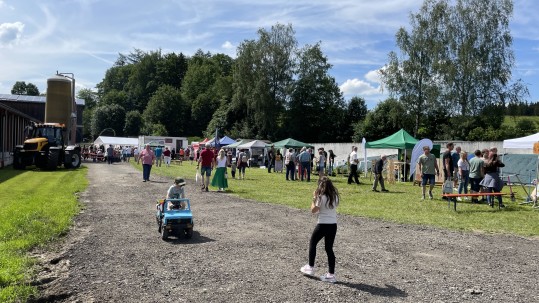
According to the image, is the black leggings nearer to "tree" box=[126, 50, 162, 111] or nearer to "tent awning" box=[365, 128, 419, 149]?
"tent awning" box=[365, 128, 419, 149]

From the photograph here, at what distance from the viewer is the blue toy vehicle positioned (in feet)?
27.3

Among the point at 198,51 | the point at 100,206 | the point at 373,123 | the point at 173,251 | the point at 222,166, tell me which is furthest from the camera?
the point at 198,51

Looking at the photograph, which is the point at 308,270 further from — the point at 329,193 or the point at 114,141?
the point at 114,141

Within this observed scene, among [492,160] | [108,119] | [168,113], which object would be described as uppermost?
[168,113]

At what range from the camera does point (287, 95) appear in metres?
57.0

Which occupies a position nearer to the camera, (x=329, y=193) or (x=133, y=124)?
(x=329, y=193)

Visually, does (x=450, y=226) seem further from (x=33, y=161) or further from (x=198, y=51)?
(x=198, y=51)

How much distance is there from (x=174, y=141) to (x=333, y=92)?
70.1 ft

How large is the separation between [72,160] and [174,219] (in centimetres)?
2431

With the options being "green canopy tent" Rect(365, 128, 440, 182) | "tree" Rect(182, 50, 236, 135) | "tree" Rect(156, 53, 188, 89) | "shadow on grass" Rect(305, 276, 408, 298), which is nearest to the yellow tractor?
"green canopy tent" Rect(365, 128, 440, 182)

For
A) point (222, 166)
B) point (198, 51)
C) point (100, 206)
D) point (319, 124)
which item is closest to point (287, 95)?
point (319, 124)

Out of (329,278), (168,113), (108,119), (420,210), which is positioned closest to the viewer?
(329,278)

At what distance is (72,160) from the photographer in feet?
98.5

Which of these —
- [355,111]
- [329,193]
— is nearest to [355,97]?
[355,111]
